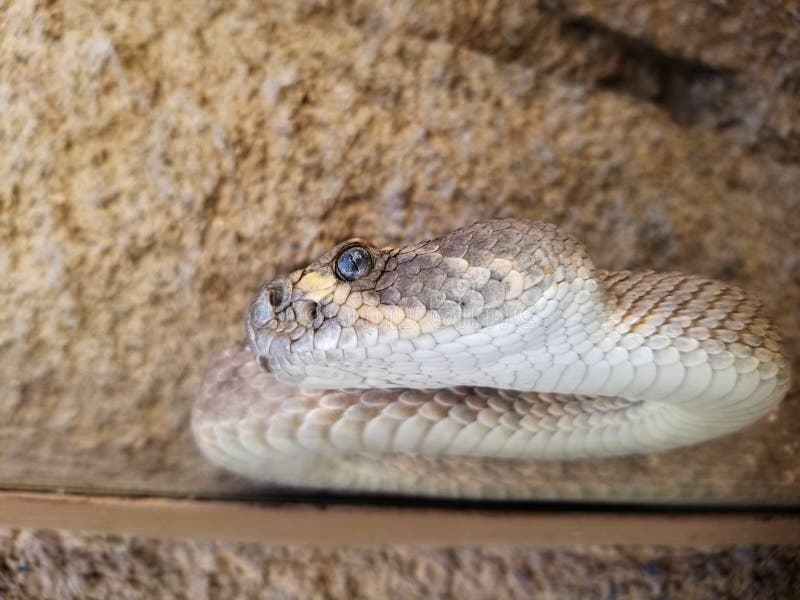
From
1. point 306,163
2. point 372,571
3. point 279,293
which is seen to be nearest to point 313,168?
point 306,163

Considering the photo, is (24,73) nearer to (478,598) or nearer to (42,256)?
(42,256)

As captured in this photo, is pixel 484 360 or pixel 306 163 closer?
pixel 484 360

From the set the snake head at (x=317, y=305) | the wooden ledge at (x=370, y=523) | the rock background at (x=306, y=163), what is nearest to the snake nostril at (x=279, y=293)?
the snake head at (x=317, y=305)

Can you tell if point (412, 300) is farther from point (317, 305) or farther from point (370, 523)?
point (370, 523)

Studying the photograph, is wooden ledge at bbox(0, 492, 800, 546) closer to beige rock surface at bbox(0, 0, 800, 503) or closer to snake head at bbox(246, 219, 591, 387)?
beige rock surface at bbox(0, 0, 800, 503)

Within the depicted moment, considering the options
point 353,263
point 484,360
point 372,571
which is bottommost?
point 372,571

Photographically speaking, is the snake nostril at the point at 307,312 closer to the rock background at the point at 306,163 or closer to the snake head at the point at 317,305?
the snake head at the point at 317,305
